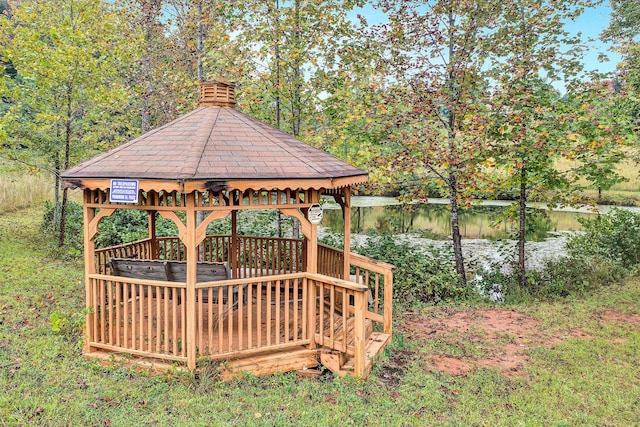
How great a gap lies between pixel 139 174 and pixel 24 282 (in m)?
5.28

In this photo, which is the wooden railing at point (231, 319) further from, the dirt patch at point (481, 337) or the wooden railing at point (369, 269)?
the dirt patch at point (481, 337)

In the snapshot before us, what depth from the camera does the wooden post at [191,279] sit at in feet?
15.5

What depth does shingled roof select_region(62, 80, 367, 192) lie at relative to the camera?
15.5ft

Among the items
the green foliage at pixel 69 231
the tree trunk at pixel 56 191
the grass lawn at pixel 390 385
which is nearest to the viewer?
the grass lawn at pixel 390 385

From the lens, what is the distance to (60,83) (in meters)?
9.98

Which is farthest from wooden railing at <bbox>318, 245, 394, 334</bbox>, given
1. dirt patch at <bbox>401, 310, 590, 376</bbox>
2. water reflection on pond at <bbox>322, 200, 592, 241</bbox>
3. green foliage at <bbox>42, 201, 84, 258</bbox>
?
water reflection on pond at <bbox>322, 200, 592, 241</bbox>

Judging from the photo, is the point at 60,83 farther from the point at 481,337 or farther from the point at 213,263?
the point at 481,337

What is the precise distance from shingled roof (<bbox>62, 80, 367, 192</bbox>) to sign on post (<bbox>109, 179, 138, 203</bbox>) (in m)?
0.06

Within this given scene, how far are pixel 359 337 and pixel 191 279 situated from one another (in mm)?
1981

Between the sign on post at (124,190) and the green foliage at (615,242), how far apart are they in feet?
31.5

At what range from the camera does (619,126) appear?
7594 mm

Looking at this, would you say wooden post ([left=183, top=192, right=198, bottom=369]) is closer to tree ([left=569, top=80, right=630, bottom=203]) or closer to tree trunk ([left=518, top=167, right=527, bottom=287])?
tree ([left=569, top=80, right=630, bottom=203])

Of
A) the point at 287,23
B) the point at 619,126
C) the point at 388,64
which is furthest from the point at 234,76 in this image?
the point at 619,126

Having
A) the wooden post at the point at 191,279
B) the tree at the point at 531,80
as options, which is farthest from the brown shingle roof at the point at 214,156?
the tree at the point at 531,80
